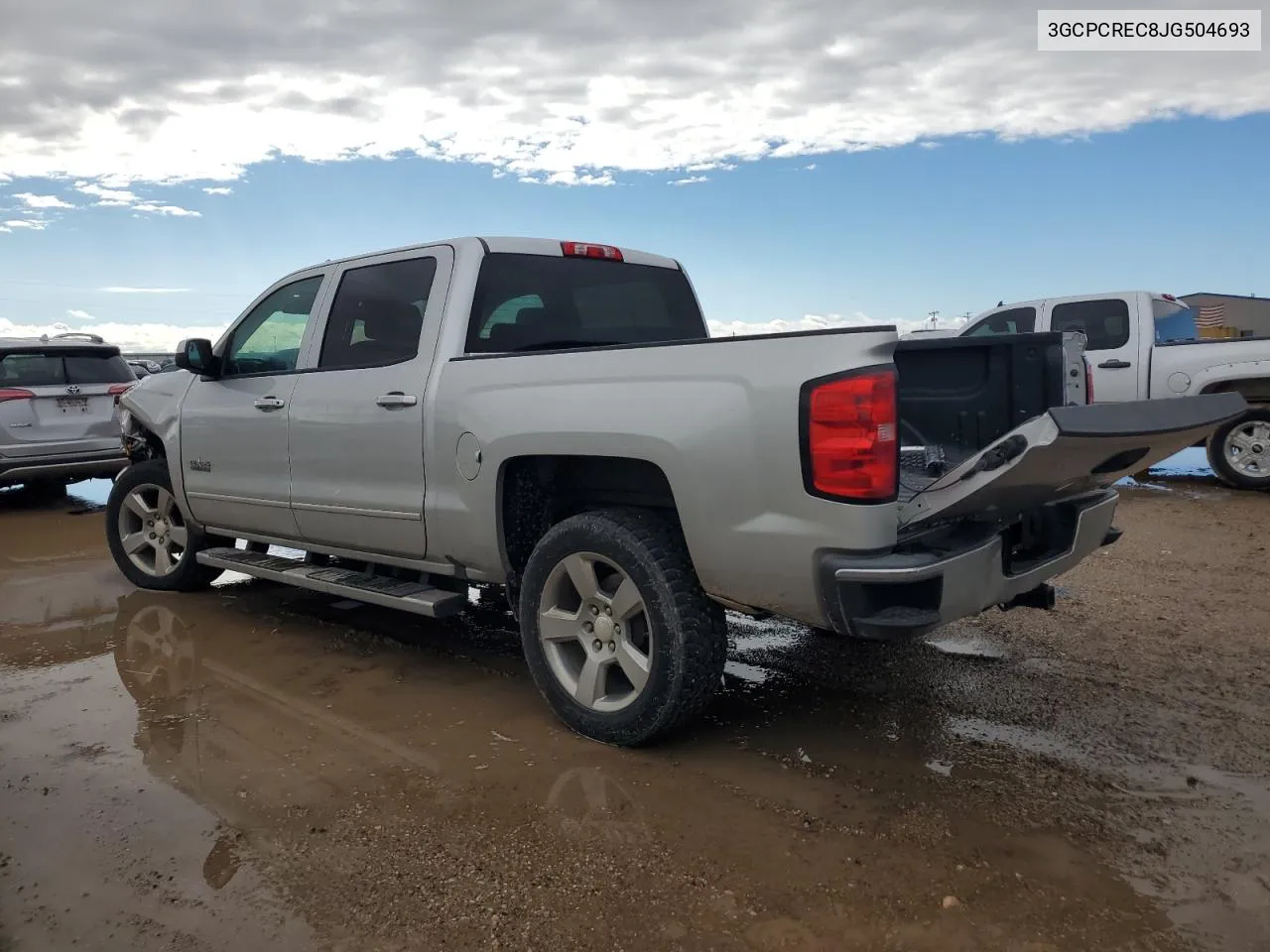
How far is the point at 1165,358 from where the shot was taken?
9453mm

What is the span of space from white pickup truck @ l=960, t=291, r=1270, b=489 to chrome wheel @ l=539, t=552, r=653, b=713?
701 centimetres

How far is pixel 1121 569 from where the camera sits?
20.1 feet

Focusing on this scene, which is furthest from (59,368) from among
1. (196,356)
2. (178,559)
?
(196,356)

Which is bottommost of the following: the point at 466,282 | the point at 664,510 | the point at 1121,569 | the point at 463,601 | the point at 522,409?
the point at 1121,569

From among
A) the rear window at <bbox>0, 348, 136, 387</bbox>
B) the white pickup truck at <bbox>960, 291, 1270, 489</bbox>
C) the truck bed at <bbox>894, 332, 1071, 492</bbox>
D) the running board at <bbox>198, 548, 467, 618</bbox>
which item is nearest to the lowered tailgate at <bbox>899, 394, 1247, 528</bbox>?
the truck bed at <bbox>894, 332, 1071, 492</bbox>

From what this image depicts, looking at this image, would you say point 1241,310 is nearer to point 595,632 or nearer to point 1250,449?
point 1250,449

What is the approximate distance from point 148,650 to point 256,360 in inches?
64.1

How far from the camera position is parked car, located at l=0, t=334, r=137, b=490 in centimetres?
905

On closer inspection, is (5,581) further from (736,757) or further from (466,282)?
(736,757)

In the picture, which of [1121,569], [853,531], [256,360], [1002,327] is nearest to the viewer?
[853,531]

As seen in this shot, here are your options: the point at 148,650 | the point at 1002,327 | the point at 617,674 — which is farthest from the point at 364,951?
the point at 1002,327

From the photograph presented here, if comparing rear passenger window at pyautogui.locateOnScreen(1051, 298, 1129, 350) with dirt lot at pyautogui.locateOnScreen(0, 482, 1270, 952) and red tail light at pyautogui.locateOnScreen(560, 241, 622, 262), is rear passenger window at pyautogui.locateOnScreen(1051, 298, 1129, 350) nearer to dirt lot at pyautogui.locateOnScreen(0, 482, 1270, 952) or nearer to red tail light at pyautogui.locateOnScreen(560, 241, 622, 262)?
dirt lot at pyautogui.locateOnScreen(0, 482, 1270, 952)

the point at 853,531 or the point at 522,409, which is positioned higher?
the point at 522,409

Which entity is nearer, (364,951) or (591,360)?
(364,951)
